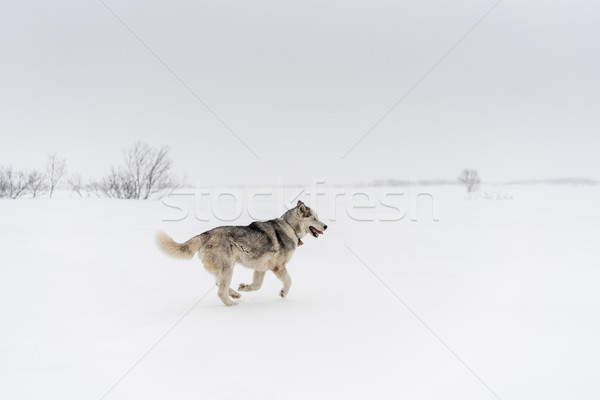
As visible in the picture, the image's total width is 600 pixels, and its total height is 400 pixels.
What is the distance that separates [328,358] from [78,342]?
292 cm

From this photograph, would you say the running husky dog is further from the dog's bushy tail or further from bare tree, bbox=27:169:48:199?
bare tree, bbox=27:169:48:199

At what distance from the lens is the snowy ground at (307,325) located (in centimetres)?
361

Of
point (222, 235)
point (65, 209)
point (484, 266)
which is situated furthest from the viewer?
point (65, 209)

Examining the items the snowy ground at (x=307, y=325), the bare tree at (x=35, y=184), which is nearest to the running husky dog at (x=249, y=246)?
the snowy ground at (x=307, y=325)

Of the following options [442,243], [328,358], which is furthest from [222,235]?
[442,243]

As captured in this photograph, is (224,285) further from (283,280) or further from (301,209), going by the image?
(301,209)

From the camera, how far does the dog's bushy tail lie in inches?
248

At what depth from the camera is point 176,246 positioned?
21.0 ft

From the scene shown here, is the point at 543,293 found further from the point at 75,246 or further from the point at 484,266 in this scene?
the point at 75,246

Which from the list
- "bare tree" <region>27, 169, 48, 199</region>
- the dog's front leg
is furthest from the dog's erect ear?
"bare tree" <region>27, 169, 48, 199</region>

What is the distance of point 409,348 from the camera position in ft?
14.6

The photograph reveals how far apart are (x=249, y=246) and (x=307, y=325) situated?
199 centimetres

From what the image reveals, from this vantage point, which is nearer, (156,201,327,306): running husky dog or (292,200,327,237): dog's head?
(156,201,327,306): running husky dog


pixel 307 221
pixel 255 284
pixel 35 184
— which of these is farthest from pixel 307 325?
pixel 35 184
